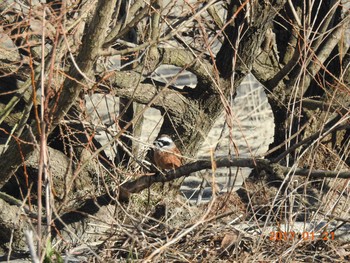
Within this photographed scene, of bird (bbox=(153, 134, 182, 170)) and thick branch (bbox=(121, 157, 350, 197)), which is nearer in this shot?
thick branch (bbox=(121, 157, 350, 197))

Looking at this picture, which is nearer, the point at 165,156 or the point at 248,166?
the point at 248,166

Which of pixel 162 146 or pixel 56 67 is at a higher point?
pixel 56 67

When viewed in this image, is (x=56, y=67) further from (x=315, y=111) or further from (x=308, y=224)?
(x=315, y=111)

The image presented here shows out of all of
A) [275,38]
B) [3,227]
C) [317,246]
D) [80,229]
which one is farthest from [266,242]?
[275,38]

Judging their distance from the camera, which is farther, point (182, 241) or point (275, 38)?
point (275, 38)

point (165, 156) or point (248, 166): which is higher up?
point (248, 166)

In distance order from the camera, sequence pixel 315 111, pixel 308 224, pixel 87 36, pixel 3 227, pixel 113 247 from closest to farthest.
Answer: pixel 87 36, pixel 113 247, pixel 308 224, pixel 3 227, pixel 315 111

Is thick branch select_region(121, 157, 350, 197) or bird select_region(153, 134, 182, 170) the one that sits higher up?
thick branch select_region(121, 157, 350, 197)

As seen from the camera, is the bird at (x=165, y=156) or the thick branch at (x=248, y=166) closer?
the thick branch at (x=248, y=166)

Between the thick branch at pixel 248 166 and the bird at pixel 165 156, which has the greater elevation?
the thick branch at pixel 248 166

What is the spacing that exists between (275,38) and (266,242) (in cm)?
338

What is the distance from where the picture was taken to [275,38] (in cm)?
852

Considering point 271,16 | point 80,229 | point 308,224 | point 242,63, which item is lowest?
point 80,229

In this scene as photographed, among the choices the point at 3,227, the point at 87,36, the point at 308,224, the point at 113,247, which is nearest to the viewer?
the point at 87,36
